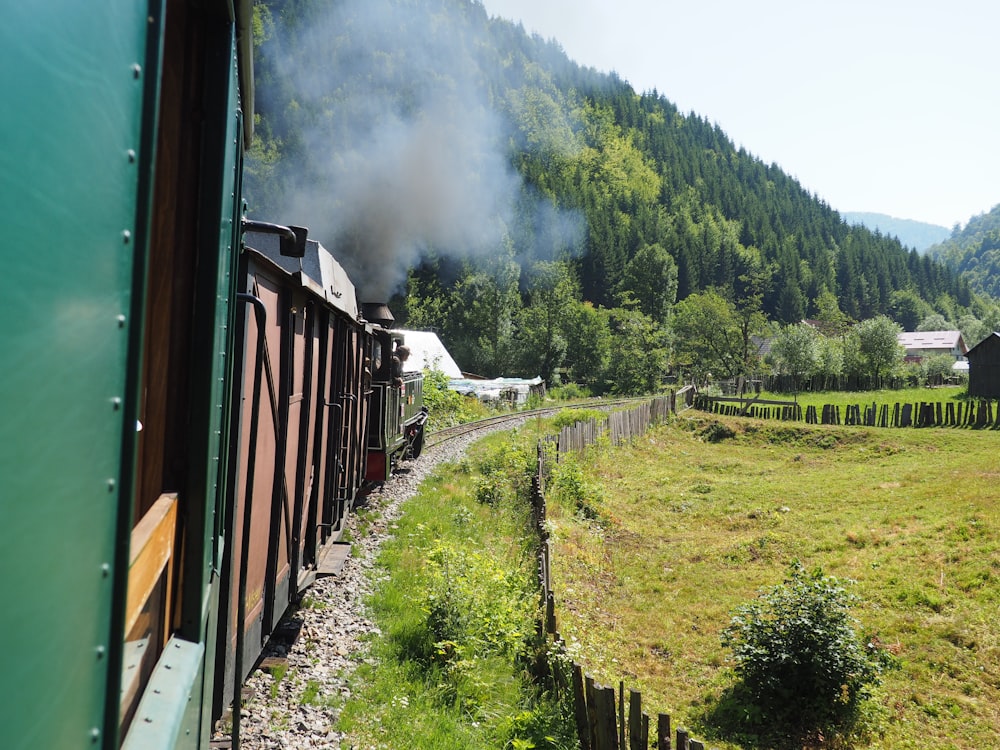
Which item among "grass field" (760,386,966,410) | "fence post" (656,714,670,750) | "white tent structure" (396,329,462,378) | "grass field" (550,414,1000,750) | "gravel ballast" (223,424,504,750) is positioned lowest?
"grass field" (550,414,1000,750)

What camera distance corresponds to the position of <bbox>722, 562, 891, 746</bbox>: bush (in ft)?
23.5

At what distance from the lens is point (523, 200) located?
3465 inches

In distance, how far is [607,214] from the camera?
10306cm

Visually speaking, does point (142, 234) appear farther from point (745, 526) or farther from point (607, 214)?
point (607, 214)

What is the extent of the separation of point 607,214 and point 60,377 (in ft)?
347

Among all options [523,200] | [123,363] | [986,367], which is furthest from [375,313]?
[523,200]

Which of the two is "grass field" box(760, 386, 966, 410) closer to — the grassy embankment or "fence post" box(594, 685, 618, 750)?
the grassy embankment

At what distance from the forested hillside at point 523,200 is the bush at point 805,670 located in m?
20.1

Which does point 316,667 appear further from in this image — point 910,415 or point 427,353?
point 427,353

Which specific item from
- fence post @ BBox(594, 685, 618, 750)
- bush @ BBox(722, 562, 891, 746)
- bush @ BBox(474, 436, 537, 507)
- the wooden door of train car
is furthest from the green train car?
bush @ BBox(474, 436, 537, 507)

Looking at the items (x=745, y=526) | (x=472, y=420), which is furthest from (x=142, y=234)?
(x=472, y=420)

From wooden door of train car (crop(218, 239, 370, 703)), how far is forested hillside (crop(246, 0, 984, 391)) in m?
19.0

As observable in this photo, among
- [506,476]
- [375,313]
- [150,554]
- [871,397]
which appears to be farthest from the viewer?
[871,397]

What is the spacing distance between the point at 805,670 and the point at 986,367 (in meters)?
35.6
